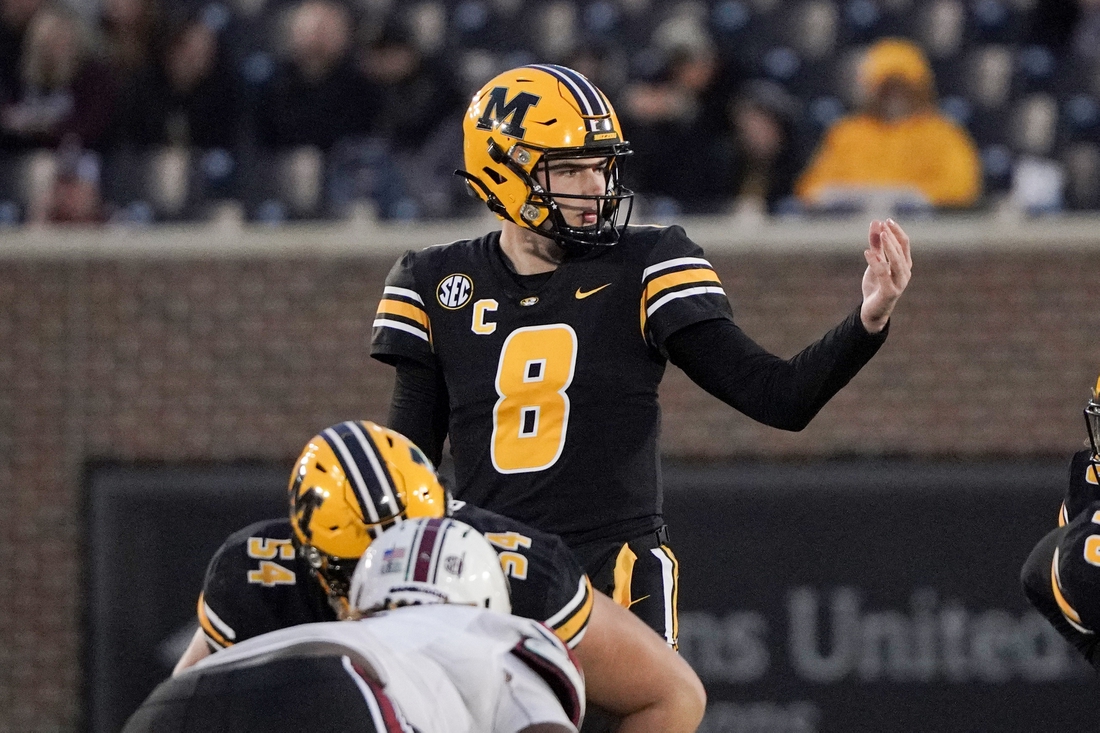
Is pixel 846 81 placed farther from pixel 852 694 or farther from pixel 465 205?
pixel 852 694

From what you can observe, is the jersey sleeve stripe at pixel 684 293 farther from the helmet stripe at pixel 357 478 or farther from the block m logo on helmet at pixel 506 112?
the helmet stripe at pixel 357 478

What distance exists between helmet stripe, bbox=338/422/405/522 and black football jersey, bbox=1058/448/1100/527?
170 cm

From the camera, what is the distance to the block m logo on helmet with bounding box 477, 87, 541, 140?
4066mm

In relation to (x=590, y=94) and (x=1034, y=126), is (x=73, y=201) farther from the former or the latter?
(x=590, y=94)

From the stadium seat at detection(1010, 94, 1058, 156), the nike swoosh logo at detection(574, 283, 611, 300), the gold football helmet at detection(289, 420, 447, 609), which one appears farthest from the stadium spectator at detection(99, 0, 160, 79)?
the gold football helmet at detection(289, 420, 447, 609)

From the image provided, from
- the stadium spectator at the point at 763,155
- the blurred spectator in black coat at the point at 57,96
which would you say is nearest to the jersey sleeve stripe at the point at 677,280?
the stadium spectator at the point at 763,155

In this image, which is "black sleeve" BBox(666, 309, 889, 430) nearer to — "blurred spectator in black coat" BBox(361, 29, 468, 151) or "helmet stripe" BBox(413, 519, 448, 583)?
"helmet stripe" BBox(413, 519, 448, 583)

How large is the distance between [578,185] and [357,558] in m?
1.16

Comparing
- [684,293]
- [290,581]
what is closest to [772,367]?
[684,293]

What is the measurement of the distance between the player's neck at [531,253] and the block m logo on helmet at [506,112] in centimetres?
23

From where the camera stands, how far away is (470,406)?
4.00m

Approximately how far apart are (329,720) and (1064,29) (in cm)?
763

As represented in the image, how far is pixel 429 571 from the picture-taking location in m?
2.73

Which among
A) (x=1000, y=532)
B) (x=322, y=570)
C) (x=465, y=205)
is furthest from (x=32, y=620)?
(x=322, y=570)
